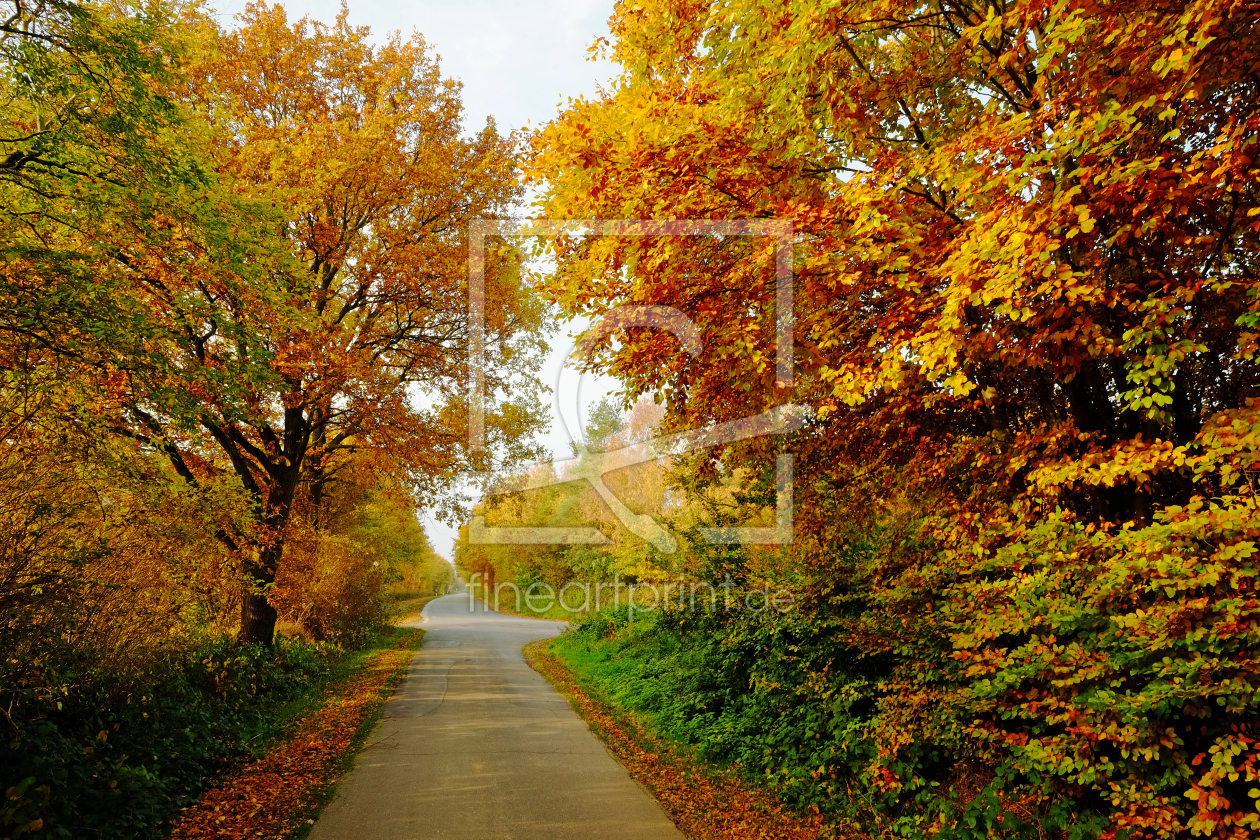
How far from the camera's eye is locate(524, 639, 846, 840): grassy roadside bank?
272 inches

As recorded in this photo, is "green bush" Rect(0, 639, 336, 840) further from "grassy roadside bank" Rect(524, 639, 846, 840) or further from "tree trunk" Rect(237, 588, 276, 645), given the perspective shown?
"grassy roadside bank" Rect(524, 639, 846, 840)

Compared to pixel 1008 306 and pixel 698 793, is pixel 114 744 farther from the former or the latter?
pixel 1008 306

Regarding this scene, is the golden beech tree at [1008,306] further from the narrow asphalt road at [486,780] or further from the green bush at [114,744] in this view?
the green bush at [114,744]

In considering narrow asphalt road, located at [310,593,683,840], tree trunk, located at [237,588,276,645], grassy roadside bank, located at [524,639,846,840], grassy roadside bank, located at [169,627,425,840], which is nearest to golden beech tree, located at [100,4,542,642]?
tree trunk, located at [237,588,276,645]

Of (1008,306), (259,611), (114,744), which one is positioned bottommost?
(114,744)

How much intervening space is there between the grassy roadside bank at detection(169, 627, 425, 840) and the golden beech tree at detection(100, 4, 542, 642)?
2283 mm

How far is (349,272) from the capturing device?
1398cm

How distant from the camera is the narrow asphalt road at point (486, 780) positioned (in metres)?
6.59

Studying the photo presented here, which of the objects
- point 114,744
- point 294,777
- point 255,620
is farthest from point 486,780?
point 255,620

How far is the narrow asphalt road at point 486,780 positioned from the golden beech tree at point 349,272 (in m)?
3.72

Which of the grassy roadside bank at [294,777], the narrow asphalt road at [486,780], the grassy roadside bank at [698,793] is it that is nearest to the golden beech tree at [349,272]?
the grassy roadside bank at [294,777]

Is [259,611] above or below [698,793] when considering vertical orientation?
above

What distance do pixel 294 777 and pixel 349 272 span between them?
A: 374 inches

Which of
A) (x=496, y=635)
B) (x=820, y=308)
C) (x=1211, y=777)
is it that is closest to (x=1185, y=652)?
(x=1211, y=777)
